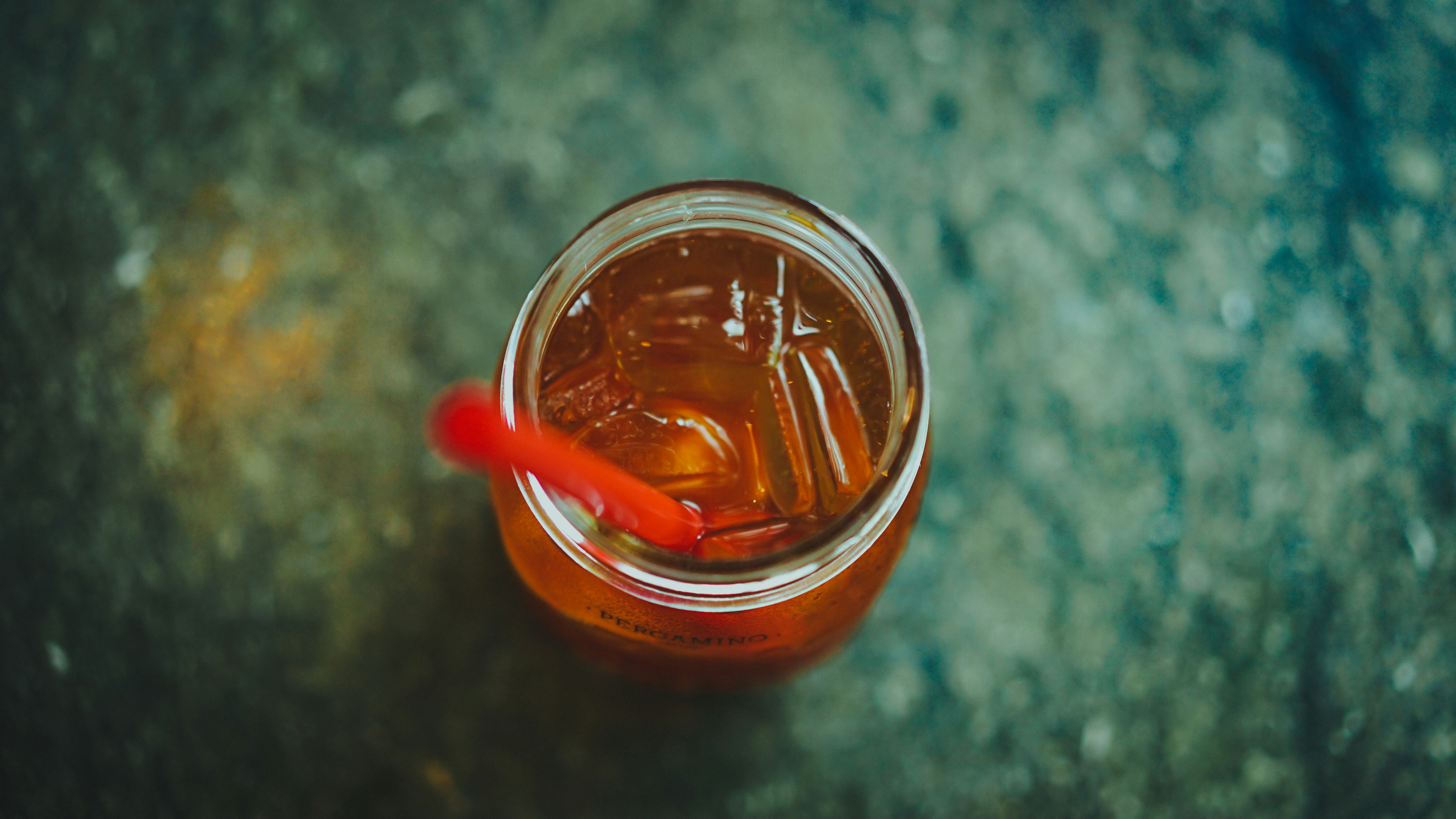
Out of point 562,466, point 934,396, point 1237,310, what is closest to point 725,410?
point 562,466


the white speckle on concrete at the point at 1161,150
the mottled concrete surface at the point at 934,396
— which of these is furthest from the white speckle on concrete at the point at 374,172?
the white speckle on concrete at the point at 1161,150

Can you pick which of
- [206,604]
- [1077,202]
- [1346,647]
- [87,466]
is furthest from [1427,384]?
[87,466]

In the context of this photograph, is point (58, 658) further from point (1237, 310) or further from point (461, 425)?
point (1237, 310)

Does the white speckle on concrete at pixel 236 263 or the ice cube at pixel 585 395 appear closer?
the ice cube at pixel 585 395

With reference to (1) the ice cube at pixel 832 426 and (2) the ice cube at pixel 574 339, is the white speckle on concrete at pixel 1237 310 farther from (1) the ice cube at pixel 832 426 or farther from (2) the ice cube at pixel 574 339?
(2) the ice cube at pixel 574 339

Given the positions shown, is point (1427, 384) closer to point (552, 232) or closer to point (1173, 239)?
point (1173, 239)

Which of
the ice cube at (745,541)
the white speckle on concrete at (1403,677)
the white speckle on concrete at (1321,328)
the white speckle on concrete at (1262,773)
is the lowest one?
the white speckle on concrete at (1262,773)
